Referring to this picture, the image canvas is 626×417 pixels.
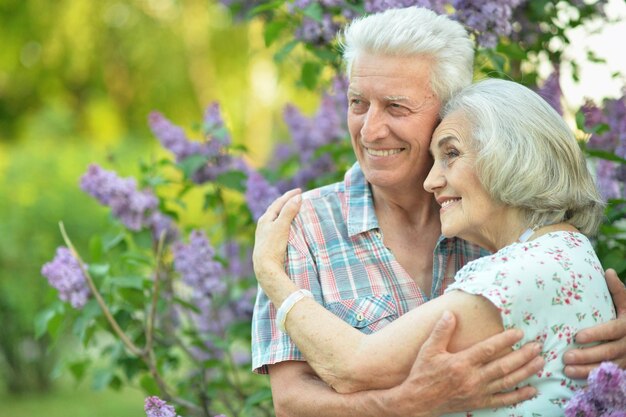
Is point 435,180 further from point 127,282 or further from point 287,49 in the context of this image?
point 127,282

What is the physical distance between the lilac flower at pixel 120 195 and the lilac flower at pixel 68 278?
0.27 metres

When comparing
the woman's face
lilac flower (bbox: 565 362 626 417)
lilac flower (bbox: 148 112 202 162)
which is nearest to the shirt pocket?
the woman's face

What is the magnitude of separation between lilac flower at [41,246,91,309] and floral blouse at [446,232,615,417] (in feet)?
5.25

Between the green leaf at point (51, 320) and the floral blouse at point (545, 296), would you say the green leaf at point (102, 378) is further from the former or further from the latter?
the floral blouse at point (545, 296)

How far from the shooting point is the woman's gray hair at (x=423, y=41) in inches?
102

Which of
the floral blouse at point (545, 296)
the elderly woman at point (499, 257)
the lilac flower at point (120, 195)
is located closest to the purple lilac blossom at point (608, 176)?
the elderly woman at point (499, 257)

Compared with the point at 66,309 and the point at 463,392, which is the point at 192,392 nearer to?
the point at 66,309

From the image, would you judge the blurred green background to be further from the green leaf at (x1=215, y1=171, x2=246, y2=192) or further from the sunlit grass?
the green leaf at (x1=215, y1=171, x2=246, y2=192)

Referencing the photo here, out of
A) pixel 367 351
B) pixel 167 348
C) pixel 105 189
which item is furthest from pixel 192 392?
pixel 367 351

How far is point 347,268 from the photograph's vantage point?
263 centimetres

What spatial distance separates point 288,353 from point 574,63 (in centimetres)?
199

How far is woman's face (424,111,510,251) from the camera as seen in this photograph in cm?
239

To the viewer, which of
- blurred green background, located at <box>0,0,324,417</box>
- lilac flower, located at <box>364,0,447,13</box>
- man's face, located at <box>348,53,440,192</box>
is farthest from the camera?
blurred green background, located at <box>0,0,324,417</box>

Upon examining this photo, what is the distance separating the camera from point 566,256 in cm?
219
